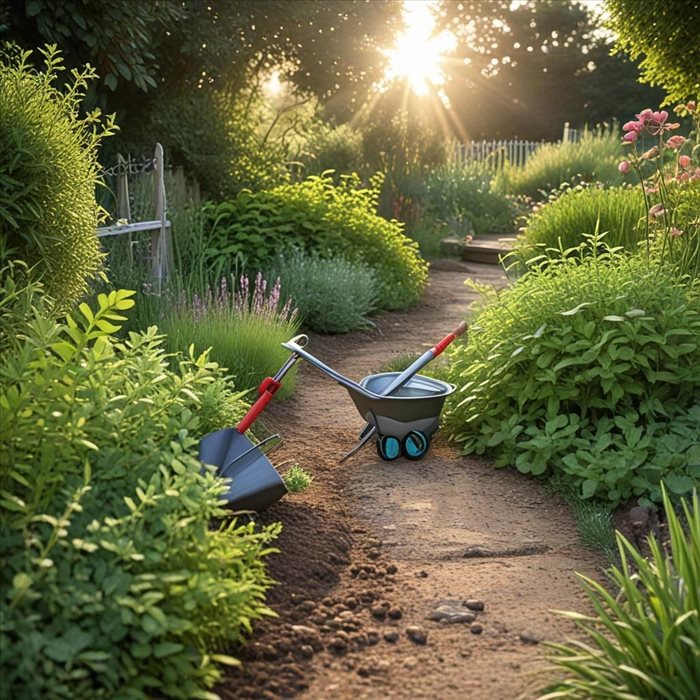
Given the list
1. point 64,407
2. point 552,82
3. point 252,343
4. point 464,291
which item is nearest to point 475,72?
point 552,82

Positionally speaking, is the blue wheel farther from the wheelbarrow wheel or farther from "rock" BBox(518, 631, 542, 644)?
"rock" BBox(518, 631, 542, 644)

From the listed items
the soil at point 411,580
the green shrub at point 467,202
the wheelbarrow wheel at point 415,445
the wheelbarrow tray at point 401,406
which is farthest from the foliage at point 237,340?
the green shrub at point 467,202

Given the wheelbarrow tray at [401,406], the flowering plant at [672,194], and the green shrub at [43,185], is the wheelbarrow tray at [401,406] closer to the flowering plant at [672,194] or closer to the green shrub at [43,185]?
the green shrub at [43,185]

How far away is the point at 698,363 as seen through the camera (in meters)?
4.97

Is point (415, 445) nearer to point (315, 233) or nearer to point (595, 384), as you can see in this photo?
point (595, 384)

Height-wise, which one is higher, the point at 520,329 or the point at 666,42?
the point at 666,42

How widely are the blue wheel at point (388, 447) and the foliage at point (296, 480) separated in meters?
0.59

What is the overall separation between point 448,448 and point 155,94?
789 centimetres

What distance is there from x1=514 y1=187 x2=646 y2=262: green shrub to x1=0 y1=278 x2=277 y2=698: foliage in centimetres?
556

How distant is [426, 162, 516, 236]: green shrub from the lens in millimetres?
18172

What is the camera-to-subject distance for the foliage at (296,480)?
15.4 feet

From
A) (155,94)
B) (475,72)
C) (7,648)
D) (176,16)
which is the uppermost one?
(475,72)

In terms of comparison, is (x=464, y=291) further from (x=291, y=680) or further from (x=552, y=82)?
(x=552, y=82)

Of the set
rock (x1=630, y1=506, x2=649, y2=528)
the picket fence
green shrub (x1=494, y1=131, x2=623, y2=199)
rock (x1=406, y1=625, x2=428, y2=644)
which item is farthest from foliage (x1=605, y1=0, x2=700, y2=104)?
the picket fence
